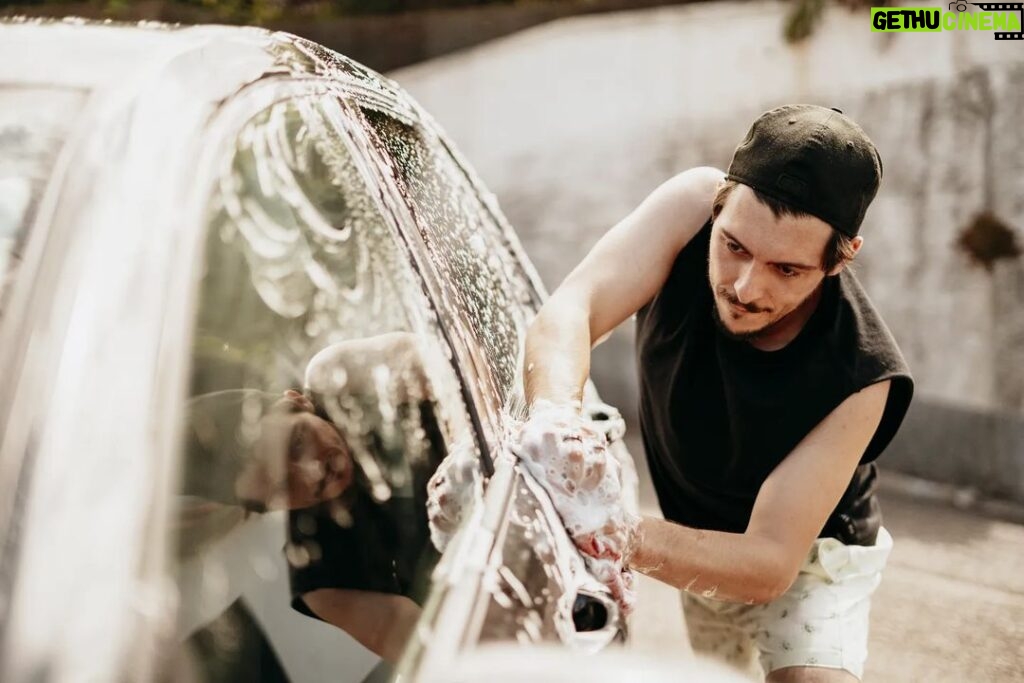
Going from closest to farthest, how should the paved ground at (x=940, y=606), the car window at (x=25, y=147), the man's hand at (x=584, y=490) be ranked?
the car window at (x=25, y=147) < the man's hand at (x=584, y=490) < the paved ground at (x=940, y=606)

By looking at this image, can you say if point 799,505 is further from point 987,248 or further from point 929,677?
point 987,248

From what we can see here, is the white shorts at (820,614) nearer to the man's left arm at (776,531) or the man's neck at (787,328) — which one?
the man's left arm at (776,531)

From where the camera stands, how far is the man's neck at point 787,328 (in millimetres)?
2217

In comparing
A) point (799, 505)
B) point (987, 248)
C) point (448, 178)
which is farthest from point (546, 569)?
point (987, 248)

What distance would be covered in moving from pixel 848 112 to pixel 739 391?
13.9ft

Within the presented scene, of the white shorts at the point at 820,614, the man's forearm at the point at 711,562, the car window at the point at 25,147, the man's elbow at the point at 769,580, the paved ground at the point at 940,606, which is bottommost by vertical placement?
the paved ground at the point at 940,606

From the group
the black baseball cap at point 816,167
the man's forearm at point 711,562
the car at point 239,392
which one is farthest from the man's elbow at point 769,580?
the black baseball cap at point 816,167

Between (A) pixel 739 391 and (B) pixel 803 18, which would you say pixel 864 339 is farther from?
(B) pixel 803 18

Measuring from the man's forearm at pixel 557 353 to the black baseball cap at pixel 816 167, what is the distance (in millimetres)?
424

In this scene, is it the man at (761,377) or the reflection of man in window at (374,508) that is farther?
the man at (761,377)

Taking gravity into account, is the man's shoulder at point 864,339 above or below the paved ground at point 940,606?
above

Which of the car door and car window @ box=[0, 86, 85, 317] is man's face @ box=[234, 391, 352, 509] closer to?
the car door

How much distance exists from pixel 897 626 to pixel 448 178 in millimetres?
→ 2726

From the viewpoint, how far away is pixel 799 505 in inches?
80.3
